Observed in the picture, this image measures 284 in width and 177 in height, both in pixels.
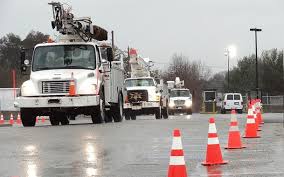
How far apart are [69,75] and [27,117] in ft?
7.63

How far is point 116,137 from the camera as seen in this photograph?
53.1 feet

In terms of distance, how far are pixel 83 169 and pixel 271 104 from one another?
2928 inches

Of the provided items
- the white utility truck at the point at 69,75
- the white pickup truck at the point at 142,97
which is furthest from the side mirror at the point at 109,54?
the white pickup truck at the point at 142,97

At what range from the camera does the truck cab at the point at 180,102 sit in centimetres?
5172

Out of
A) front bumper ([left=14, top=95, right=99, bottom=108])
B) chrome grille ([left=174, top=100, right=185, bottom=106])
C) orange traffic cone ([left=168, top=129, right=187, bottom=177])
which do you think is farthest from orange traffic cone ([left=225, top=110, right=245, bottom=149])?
chrome grille ([left=174, top=100, right=185, bottom=106])

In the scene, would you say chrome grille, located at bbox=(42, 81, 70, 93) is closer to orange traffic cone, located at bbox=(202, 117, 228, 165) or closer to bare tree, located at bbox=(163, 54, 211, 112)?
orange traffic cone, located at bbox=(202, 117, 228, 165)

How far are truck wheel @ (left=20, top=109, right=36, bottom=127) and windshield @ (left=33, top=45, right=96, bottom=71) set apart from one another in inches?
59.4

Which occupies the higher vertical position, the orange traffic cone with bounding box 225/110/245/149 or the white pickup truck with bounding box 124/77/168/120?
the white pickup truck with bounding box 124/77/168/120

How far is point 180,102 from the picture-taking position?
51.9 meters

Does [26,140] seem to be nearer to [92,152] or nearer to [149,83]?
[92,152]

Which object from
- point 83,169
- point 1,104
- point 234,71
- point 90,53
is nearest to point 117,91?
point 90,53

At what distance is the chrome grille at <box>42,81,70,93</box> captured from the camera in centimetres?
2186

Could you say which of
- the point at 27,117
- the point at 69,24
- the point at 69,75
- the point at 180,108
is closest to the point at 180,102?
the point at 180,108

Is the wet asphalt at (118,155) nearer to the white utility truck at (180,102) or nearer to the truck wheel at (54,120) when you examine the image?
the truck wheel at (54,120)
